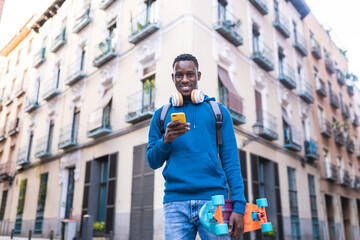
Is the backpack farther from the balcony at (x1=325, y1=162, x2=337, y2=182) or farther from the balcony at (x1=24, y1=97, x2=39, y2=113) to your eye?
the balcony at (x1=325, y1=162, x2=337, y2=182)

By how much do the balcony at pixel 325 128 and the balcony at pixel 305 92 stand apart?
6.67 ft

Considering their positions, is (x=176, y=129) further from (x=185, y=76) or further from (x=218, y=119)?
(x=185, y=76)

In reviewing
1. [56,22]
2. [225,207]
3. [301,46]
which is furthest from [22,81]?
[225,207]

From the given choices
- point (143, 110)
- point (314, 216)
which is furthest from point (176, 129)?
point (314, 216)

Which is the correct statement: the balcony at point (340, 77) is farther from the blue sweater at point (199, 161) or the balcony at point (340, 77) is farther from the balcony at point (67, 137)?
the blue sweater at point (199, 161)

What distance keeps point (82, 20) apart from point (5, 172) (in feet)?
38.3

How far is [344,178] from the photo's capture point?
21625 millimetres

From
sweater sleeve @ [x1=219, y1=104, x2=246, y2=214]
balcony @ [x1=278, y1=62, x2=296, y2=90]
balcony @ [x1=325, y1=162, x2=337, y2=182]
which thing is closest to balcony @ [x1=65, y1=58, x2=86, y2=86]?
balcony @ [x1=278, y1=62, x2=296, y2=90]

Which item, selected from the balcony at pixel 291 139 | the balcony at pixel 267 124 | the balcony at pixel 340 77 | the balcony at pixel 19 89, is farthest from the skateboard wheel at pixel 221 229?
the balcony at pixel 340 77

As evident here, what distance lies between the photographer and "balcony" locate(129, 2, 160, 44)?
40.8 feet

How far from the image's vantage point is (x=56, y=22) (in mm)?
20641

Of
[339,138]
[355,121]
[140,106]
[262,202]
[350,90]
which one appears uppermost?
[350,90]

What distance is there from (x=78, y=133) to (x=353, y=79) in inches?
933

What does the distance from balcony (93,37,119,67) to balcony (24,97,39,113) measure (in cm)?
686
